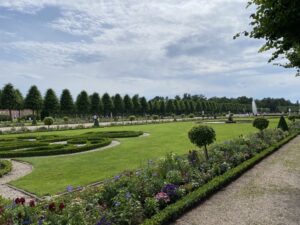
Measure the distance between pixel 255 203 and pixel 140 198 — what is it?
253cm

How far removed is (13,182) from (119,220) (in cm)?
510

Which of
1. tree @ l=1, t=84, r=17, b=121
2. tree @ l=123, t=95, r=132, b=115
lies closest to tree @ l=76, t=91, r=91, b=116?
tree @ l=123, t=95, r=132, b=115

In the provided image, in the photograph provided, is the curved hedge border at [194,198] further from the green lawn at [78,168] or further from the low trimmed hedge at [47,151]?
the low trimmed hedge at [47,151]

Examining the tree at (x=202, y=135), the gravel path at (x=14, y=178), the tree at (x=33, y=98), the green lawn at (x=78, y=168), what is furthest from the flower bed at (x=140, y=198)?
the tree at (x=33, y=98)

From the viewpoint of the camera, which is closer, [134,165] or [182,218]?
[182,218]

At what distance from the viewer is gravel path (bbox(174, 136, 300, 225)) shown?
548 cm

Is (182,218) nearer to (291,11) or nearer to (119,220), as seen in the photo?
(119,220)

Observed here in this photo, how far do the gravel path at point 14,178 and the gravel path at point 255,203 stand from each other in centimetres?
427

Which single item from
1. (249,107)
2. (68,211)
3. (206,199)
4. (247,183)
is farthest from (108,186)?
(249,107)

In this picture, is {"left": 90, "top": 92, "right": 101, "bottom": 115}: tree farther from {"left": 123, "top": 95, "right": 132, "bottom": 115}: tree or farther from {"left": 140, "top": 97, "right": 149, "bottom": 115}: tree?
{"left": 140, "top": 97, "right": 149, "bottom": 115}: tree

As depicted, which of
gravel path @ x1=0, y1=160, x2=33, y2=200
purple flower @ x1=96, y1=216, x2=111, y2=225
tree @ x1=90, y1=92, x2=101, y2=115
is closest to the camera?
purple flower @ x1=96, y1=216, x2=111, y2=225

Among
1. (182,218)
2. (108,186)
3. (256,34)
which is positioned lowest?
(182,218)

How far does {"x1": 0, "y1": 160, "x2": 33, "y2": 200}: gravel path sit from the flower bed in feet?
7.15

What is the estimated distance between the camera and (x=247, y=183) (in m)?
A: 8.11
